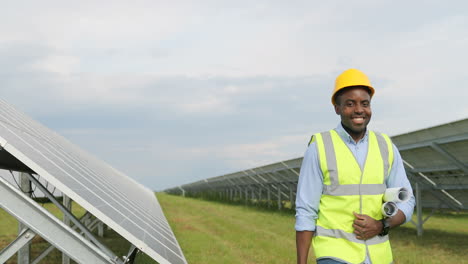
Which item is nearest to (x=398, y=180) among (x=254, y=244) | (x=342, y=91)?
(x=342, y=91)

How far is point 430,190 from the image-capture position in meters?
15.5

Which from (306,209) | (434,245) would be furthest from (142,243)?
(434,245)

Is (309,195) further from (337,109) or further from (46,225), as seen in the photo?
(46,225)

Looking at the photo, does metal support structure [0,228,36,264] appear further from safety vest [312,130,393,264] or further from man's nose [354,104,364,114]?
man's nose [354,104,364,114]

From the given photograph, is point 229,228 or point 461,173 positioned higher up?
point 461,173

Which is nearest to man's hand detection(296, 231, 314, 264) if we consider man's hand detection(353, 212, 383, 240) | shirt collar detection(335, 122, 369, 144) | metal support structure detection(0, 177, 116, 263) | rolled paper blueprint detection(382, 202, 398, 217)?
man's hand detection(353, 212, 383, 240)

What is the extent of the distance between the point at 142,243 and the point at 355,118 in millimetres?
1764

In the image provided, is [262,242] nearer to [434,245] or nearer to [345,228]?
[434,245]

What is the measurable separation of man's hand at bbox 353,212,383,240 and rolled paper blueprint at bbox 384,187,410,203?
A: 0.17 m

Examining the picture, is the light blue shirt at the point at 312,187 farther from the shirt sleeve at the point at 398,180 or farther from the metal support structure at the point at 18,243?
the metal support structure at the point at 18,243

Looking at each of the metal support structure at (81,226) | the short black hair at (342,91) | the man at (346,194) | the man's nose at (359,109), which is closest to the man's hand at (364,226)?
the man at (346,194)

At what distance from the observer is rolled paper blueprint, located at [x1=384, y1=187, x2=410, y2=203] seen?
2.88 meters

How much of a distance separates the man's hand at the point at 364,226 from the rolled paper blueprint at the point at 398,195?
0.57ft

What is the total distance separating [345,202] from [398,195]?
0.32 metres
